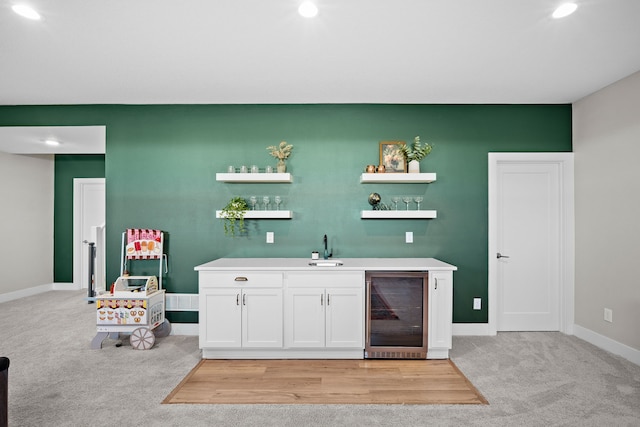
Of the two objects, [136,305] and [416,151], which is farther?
[416,151]

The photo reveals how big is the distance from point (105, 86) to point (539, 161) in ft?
15.5

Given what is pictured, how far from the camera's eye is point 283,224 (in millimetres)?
3822

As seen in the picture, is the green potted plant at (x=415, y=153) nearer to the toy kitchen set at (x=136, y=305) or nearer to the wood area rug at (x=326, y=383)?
the wood area rug at (x=326, y=383)

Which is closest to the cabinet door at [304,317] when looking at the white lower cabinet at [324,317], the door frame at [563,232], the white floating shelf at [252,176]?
the white lower cabinet at [324,317]

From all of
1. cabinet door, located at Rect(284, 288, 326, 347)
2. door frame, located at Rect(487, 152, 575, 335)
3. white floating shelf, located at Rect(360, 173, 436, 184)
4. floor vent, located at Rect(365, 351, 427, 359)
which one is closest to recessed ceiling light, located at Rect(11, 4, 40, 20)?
cabinet door, located at Rect(284, 288, 326, 347)

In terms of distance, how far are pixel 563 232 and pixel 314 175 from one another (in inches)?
115

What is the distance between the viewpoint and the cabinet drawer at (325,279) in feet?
10.3

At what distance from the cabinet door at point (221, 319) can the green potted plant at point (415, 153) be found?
2.21 m

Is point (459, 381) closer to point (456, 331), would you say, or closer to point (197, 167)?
point (456, 331)

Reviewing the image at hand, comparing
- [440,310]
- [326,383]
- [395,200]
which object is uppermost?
[395,200]

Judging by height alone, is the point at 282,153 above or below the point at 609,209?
above

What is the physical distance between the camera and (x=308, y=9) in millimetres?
2154

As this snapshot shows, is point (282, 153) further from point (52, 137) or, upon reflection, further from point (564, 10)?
point (52, 137)

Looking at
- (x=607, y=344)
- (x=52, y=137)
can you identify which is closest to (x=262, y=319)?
(x=607, y=344)
